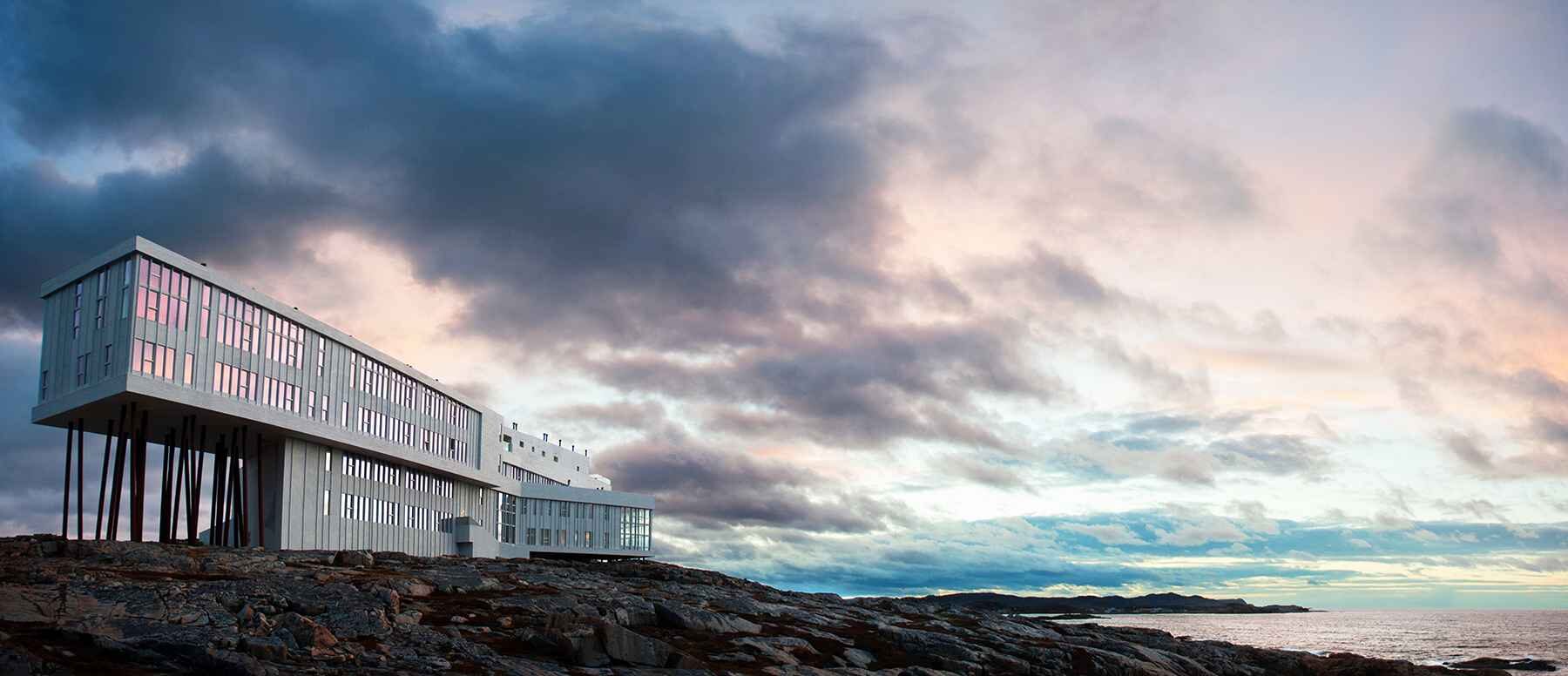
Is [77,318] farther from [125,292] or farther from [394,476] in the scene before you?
[394,476]

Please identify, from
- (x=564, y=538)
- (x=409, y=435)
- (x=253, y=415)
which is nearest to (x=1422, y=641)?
(x=564, y=538)

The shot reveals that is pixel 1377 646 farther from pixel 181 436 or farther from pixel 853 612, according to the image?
pixel 181 436

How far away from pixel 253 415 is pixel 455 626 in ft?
138

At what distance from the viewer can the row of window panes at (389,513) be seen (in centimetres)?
8556

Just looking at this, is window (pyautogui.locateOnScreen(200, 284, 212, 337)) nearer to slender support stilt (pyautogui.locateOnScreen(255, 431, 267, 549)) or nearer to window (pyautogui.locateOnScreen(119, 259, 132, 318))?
window (pyautogui.locateOnScreen(119, 259, 132, 318))

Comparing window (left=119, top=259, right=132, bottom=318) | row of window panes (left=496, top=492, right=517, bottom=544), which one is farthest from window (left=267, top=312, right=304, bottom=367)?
row of window panes (left=496, top=492, right=517, bottom=544)

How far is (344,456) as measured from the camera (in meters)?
85.9

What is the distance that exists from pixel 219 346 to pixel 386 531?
26.5 m

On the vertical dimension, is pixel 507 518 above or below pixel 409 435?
below

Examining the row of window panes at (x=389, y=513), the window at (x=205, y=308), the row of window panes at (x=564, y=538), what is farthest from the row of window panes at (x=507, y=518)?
the window at (x=205, y=308)

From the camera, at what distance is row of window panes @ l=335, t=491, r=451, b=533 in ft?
281

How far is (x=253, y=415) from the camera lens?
71.3 m

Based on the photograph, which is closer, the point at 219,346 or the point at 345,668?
the point at 345,668

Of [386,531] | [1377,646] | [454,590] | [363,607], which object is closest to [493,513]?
[386,531]
